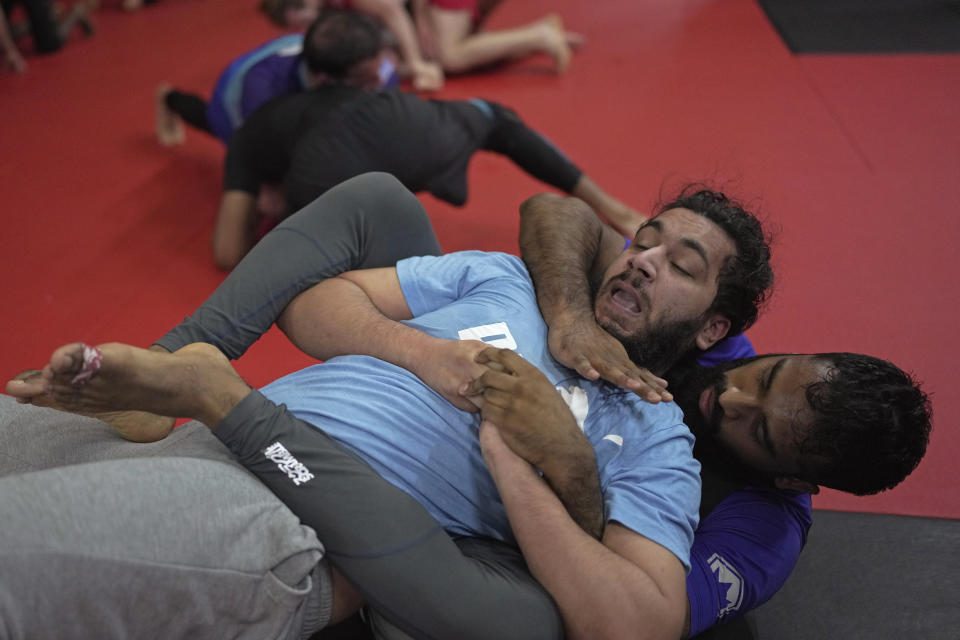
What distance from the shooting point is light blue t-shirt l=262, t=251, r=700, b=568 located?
1347 millimetres

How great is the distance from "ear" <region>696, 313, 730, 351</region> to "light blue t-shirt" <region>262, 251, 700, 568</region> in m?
0.26

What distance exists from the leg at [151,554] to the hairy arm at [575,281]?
1.93 feet

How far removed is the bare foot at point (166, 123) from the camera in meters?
3.32

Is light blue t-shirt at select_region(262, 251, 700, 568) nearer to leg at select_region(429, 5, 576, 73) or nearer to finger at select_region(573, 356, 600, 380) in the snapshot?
finger at select_region(573, 356, 600, 380)

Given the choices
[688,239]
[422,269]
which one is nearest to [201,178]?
[422,269]

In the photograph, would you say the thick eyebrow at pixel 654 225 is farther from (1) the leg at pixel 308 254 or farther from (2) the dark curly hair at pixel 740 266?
(1) the leg at pixel 308 254

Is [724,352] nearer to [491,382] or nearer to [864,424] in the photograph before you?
[864,424]

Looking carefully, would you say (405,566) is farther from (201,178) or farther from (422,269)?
(201,178)

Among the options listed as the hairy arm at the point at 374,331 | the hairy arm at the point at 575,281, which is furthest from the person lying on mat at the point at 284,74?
the hairy arm at the point at 374,331

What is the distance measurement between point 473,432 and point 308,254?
1.72 feet

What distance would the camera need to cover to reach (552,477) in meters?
1.31

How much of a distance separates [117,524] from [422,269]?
822mm

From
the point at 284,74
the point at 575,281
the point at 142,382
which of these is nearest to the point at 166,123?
the point at 284,74

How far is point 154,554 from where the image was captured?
1064mm
